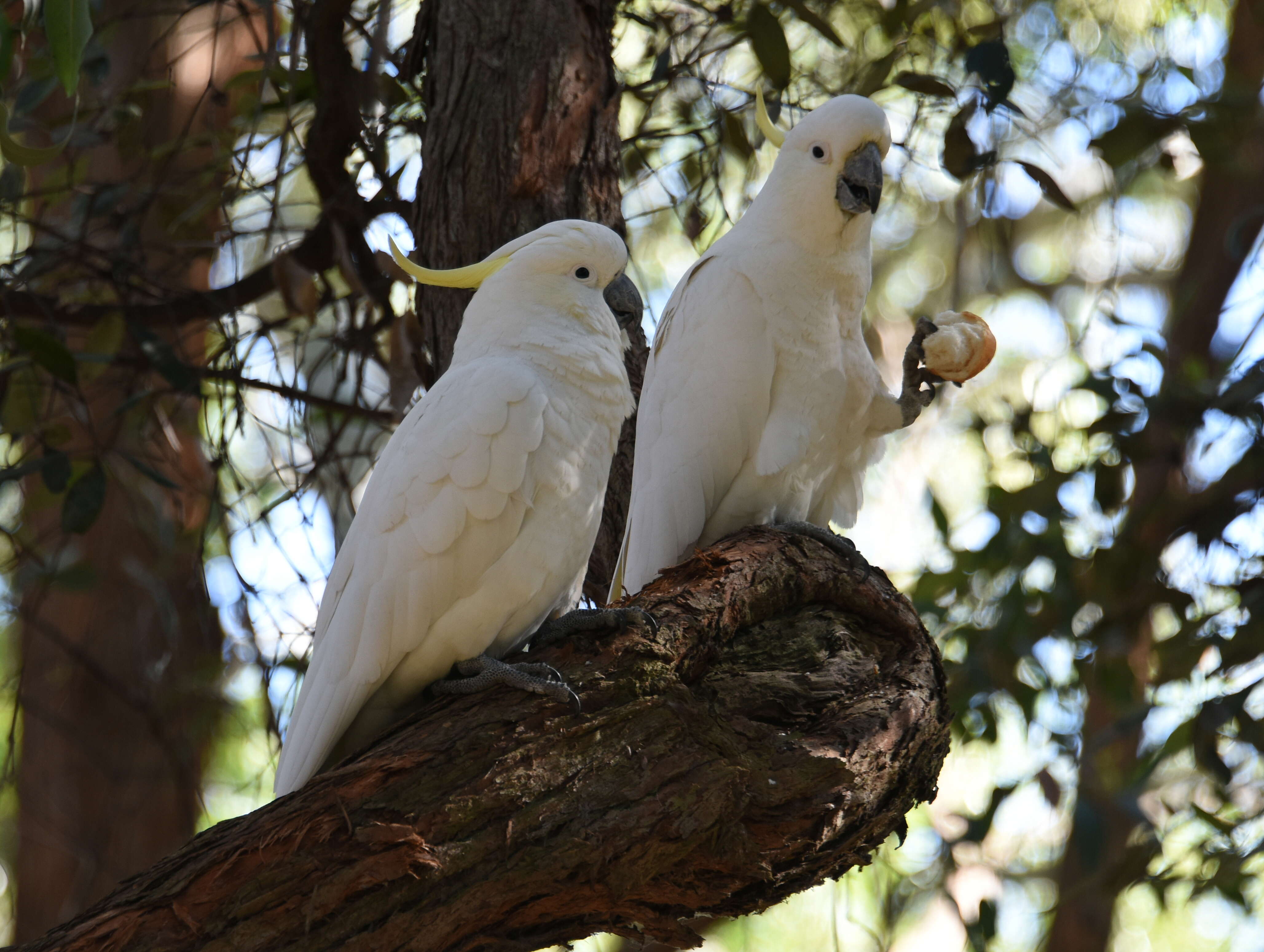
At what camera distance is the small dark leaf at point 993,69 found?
2.51 metres

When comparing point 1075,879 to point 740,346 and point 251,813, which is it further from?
point 251,813

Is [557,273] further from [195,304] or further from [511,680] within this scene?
[195,304]

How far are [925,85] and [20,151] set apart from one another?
202cm

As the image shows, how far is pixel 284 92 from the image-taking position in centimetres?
319

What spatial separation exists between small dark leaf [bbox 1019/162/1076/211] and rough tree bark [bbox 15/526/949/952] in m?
1.36

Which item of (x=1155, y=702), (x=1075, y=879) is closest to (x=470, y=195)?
(x=1155, y=702)

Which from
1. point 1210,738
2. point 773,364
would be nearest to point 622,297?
point 773,364

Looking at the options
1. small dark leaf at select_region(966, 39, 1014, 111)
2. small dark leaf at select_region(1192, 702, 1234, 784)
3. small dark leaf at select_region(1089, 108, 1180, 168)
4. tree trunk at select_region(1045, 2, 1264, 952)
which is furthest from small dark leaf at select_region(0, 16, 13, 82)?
small dark leaf at select_region(1192, 702, 1234, 784)

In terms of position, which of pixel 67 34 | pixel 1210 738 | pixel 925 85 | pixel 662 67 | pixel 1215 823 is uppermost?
pixel 662 67

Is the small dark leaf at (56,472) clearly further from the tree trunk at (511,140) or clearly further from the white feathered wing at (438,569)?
the white feathered wing at (438,569)

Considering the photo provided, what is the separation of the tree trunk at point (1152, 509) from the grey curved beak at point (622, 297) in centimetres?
162

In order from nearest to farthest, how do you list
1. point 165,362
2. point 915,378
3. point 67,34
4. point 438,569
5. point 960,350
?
1. point 67,34
2. point 438,569
3. point 960,350
4. point 915,378
5. point 165,362

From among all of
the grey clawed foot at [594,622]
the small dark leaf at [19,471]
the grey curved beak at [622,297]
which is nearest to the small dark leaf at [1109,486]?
the grey curved beak at [622,297]

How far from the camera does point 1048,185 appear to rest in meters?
2.62
